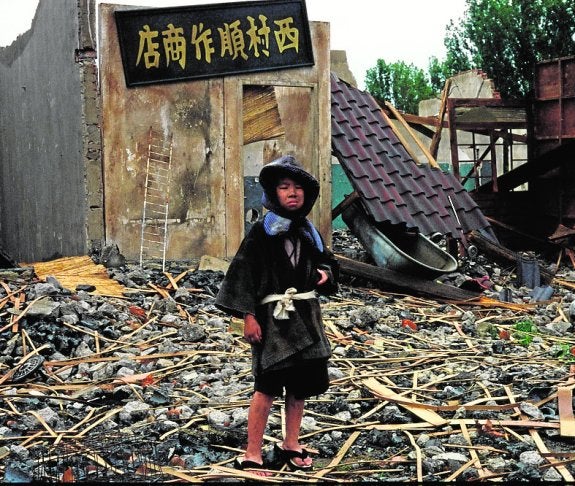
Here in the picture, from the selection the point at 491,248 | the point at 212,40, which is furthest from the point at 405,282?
the point at 212,40

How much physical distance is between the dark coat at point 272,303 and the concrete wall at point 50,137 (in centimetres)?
775

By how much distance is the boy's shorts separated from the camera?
5070 mm

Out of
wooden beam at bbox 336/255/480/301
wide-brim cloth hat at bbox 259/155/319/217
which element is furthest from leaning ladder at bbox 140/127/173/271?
wide-brim cloth hat at bbox 259/155/319/217

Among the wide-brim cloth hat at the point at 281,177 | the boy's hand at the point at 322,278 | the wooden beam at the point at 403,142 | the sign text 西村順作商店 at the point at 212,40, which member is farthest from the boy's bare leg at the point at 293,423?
the wooden beam at the point at 403,142

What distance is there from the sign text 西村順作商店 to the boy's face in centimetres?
791

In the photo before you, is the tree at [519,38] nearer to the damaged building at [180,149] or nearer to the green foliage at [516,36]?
the green foliage at [516,36]

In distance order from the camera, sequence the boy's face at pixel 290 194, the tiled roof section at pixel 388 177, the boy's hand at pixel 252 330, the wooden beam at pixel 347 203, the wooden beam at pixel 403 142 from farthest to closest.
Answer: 1. the wooden beam at pixel 403 142
2. the wooden beam at pixel 347 203
3. the tiled roof section at pixel 388 177
4. the boy's face at pixel 290 194
5. the boy's hand at pixel 252 330

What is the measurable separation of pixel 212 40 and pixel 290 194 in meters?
8.40

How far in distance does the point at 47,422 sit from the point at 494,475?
3.02 m

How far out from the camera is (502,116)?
19438 mm

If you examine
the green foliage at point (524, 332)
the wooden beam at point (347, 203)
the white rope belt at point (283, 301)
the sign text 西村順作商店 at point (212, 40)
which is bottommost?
the green foliage at point (524, 332)

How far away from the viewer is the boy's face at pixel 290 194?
514 centimetres

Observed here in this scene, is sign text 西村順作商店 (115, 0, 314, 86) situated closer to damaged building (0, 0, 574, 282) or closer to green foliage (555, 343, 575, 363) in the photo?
damaged building (0, 0, 574, 282)

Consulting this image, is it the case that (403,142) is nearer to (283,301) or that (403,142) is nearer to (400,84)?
(283,301)
